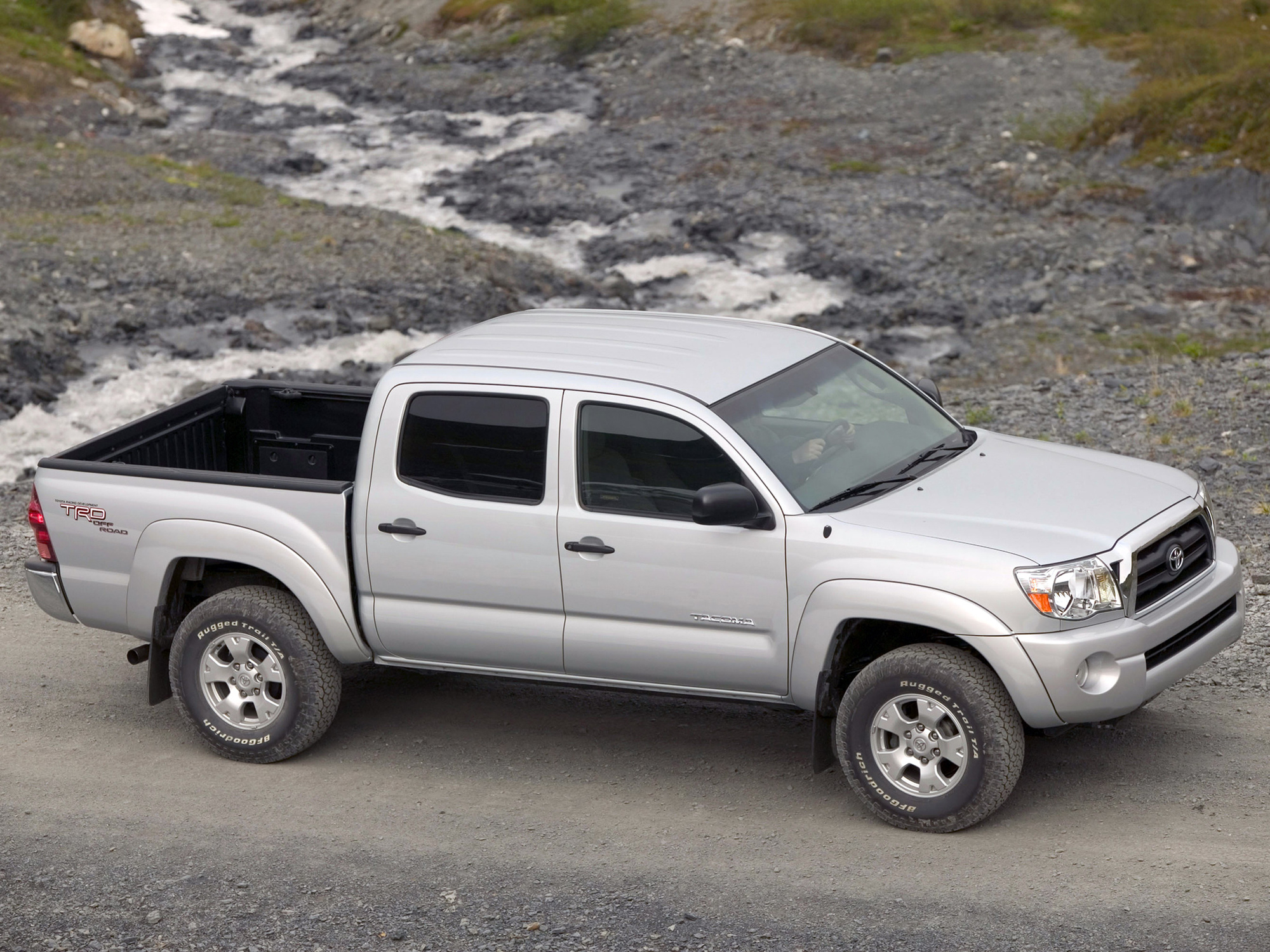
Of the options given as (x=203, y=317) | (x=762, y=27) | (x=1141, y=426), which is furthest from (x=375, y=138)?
(x=1141, y=426)

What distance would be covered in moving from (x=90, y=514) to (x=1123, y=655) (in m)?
4.95

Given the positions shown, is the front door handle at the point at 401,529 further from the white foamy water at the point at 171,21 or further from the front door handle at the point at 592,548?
the white foamy water at the point at 171,21

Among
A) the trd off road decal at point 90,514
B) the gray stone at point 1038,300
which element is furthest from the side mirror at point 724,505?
the gray stone at point 1038,300

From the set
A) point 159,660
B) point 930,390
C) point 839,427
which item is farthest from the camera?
point 930,390

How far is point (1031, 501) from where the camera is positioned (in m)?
6.19

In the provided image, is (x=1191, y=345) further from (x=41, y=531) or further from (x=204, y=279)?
(x=41, y=531)

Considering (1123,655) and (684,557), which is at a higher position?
(684,557)

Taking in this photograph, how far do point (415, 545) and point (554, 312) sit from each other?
1.70m

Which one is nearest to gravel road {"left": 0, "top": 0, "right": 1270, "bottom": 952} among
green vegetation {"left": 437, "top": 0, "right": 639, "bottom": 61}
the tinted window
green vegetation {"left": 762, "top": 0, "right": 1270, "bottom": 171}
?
green vegetation {"left": 762, "top": 0, "right": 1270, "bottom": 171}

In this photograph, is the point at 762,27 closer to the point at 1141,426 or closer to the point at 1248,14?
the point at 1248,14

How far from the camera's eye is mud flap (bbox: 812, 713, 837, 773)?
20.6ft

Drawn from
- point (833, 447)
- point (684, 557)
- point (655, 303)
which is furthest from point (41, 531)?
point (655, 303)

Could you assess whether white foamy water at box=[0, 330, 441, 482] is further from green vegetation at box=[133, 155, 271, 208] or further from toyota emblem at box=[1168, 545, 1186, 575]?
toyota emblem at box=[1168, 545, 1186, 575]

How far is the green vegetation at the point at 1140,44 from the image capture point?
2441 cm
